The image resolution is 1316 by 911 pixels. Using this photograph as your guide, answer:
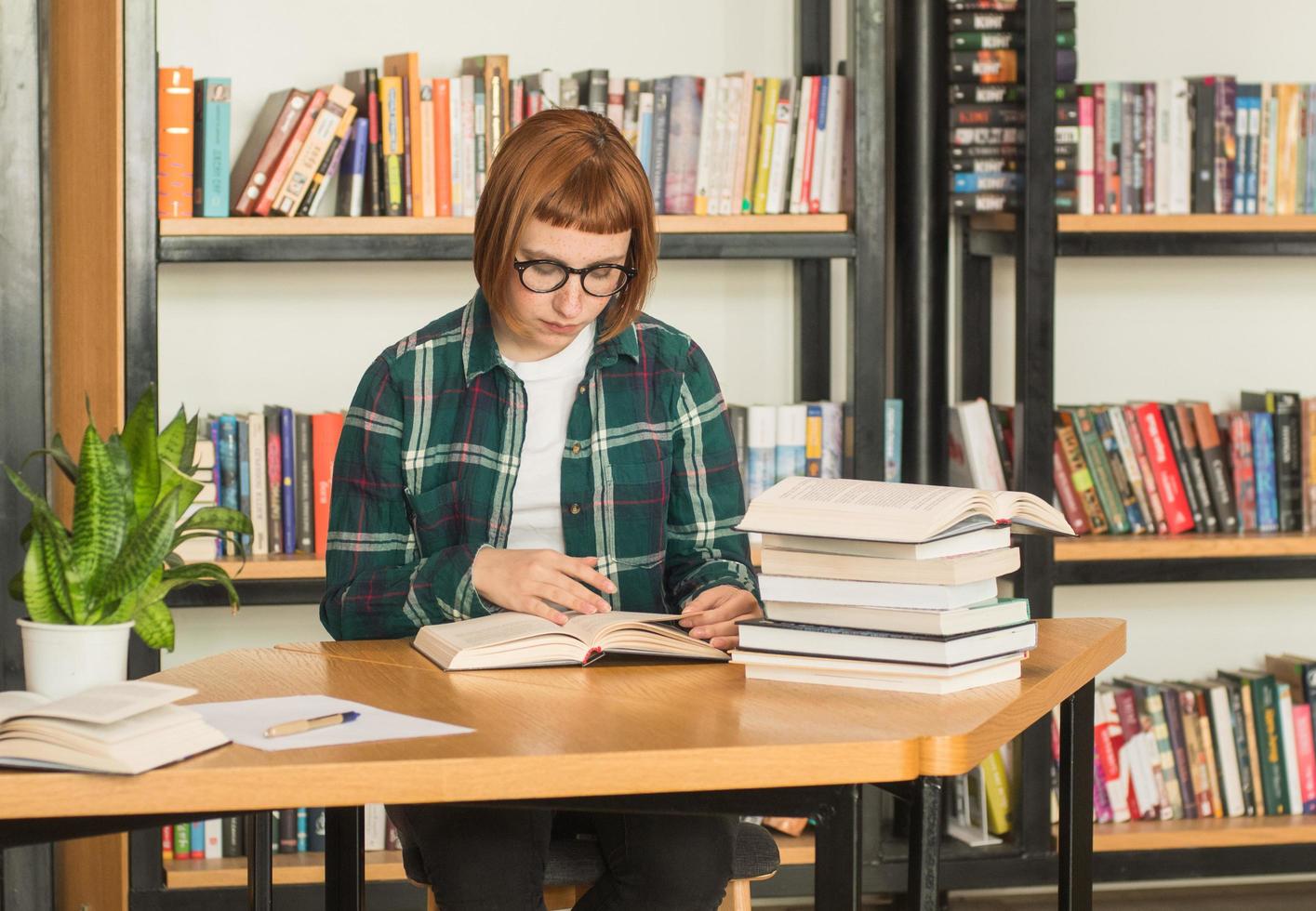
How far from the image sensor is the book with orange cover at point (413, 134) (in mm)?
2547

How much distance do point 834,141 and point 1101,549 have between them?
2.77 ft

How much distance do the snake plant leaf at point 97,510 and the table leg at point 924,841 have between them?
725mm

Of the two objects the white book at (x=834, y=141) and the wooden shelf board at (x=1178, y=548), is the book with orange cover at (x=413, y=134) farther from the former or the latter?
the wooden shelf board at (x=1178, y=548)

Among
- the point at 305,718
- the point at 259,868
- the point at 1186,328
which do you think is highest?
the point at 1186,328

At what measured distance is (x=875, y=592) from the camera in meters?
1.39

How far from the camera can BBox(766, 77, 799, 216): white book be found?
2650mm

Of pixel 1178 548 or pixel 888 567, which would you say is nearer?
pixel 888 567

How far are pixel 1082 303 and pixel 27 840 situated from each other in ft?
7.81

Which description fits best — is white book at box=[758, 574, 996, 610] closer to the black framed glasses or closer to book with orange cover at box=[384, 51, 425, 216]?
the black framed glasses

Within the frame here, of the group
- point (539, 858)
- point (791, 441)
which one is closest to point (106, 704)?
point (539, 858)

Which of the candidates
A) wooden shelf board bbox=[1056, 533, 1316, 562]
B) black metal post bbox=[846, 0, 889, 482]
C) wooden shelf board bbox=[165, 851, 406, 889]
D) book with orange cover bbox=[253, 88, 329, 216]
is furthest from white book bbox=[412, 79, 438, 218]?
wooden shelf board bbox=[1056, 533, 1316, 562]

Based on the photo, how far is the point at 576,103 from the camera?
2629mm

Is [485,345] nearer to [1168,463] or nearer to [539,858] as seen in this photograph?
[539,858]

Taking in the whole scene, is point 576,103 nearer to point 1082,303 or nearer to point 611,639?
point 1082,303
